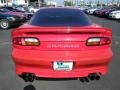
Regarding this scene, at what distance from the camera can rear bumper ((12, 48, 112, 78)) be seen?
571 centimetres

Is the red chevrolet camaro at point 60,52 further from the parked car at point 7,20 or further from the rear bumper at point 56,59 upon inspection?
the parked car at point 7,20

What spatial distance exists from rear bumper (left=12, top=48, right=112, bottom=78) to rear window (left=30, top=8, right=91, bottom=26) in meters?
1.02

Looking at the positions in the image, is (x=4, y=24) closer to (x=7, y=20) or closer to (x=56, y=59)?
(x=7, y=20)

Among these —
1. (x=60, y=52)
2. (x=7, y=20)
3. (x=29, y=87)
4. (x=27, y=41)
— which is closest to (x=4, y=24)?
(x=7, y=20)

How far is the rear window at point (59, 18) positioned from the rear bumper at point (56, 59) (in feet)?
3.36

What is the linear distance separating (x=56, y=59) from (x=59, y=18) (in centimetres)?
150

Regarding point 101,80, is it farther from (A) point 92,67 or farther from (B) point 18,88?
(B) point 18,88

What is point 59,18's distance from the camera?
22.7ft

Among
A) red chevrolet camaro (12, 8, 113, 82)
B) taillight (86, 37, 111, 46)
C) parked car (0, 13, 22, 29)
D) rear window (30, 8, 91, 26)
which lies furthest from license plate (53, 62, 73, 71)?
parked car (0, 13, 22, 29)

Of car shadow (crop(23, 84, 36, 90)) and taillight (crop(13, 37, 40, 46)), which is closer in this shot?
taillight (crop(13, 37, 40, 46))

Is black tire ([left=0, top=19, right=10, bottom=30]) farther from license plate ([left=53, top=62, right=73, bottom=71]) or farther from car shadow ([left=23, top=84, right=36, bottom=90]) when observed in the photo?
license plate ([left=53, top=62, right=73, bottom=71])

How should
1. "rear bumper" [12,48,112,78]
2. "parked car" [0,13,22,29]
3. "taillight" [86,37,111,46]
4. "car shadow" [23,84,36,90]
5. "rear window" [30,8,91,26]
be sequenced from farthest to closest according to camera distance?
1. "parked car" [0,13,22,29]
2. "rear window" [30,8,91,26]
3. "car shadow" [23,84,36,90]
4. "taillight" [86,37,111,46]
5. "rear bumper" [12,48,112,78]

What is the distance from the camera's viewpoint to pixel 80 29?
5859 millimetres

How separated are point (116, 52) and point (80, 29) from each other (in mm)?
5145
